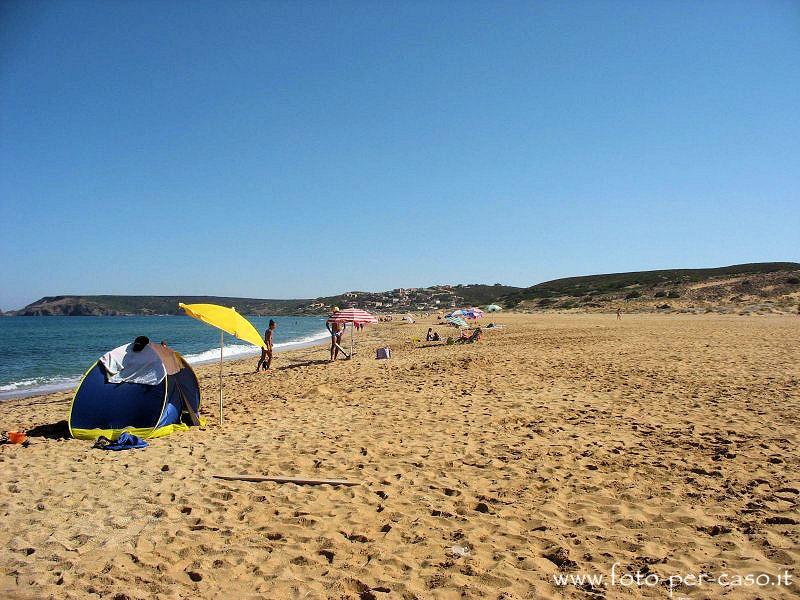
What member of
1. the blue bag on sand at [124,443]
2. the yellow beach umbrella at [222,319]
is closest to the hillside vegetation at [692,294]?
the yellow beach umbrella at [222,319]

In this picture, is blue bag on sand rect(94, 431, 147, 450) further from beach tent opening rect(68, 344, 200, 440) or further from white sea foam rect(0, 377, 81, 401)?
white sea foam rect(0, 377, 81, 401)

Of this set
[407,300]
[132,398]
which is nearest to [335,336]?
[132,398]

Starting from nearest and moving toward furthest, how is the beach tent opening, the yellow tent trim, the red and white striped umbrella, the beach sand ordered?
the beach sand
the yellow tent trim
the beach tent opening
the red and white striped umbrella

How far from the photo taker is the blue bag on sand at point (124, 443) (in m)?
7.09

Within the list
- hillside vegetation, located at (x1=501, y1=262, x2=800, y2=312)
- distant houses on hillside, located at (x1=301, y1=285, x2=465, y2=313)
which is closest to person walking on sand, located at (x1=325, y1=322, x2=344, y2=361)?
hillside vegetation, located at (x1=501, y1=262, x2=800, y2=312)

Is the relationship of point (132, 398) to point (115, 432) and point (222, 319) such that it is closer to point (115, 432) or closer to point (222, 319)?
point (115, 432)

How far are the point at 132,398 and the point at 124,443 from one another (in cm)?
112

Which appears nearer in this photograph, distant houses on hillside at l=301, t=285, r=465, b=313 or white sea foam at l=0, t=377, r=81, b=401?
white sea foam at l=0, t=377, r=81, b=401

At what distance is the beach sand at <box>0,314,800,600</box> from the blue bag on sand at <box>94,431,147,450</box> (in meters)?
0.18

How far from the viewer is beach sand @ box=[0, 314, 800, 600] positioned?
3.62 m

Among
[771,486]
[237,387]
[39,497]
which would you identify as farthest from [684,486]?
[237,387]

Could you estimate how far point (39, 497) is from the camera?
210 inches

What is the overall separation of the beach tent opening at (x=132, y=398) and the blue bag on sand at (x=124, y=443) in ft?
0.89

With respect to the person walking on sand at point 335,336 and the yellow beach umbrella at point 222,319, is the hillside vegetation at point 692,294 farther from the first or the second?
the yellow beach umbrella at point 222,319
